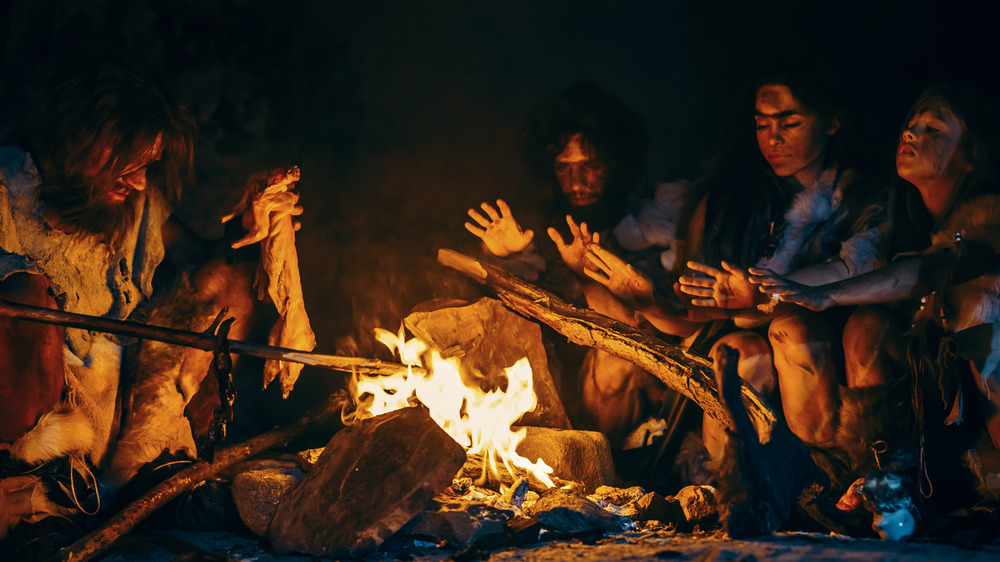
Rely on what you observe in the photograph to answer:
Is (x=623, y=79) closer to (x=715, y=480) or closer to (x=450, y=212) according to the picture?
(x=450, y=212)

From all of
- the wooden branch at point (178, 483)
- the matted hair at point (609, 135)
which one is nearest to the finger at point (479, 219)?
the matted hair at point (609, 135)

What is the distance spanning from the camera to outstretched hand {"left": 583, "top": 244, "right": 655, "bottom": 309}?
5.19 metres

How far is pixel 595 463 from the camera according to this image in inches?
190

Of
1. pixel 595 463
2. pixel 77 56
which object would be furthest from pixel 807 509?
pixel 77 56

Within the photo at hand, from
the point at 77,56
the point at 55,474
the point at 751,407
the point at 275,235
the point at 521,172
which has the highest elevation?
the point at 77,56

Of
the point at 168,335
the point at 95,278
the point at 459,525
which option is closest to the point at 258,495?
the point at 168,335

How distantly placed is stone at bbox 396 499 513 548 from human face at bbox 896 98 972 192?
318 cm

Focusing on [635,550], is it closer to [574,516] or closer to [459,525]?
[574,516]

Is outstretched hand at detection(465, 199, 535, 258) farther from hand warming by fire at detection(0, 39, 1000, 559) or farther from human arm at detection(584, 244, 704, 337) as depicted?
human arm at detection(584, 244, 704, 337)

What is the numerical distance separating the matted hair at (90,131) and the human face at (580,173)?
2922 millimetres

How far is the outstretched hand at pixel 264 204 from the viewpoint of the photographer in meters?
5.41

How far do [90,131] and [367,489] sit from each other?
295 cm

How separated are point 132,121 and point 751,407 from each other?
14.2 ft

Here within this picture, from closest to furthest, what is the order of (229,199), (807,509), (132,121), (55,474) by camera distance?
(807,509)
(55,474)
(132,121)
(229,199)
